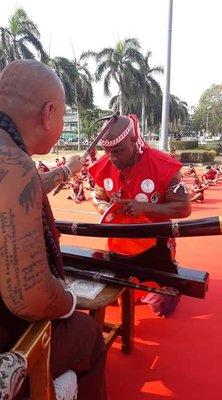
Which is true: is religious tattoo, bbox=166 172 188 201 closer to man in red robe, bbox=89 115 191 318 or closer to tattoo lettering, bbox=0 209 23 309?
man in red robe, bbox=89 115 191 318

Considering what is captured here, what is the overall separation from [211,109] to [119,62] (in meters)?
28.6

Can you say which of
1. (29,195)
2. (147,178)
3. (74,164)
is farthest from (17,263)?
(147,178)

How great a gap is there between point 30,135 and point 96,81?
109ft

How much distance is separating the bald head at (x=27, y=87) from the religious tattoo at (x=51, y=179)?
123cm

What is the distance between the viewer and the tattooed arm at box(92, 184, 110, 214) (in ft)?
10.8

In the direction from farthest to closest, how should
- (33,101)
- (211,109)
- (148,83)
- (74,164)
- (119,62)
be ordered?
(211,109) → (148,83) → (119,62) → (74,164) → (33,101)

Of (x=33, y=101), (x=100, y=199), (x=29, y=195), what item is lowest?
(x=100, y=199)

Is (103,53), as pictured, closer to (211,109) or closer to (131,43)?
(131,43)

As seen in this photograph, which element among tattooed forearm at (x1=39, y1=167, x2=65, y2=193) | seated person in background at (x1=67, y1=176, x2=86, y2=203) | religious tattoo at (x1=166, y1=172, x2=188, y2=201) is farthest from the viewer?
seated person in background at (x1=67, y1=176, x2=86, y2=203)

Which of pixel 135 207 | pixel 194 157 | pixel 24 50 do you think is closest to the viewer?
pixel 135 207

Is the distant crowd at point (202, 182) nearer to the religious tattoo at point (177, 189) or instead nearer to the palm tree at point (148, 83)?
the religious tattoo at point (177, 189)

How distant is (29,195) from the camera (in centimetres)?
125

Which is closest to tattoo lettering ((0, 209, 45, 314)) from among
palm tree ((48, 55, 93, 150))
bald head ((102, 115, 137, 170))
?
bald head ((102, 115, 137, 170))

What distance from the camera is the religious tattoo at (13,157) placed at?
1.25 meters
